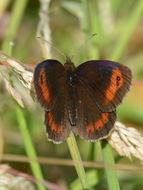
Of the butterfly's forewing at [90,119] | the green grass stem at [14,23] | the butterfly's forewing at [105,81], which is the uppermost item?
the green grass stem at [14,23]

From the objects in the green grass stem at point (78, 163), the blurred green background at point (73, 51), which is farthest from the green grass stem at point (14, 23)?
the green grass stem at point (78, 163)

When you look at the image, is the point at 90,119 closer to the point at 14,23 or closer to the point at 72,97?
the point at 72,97

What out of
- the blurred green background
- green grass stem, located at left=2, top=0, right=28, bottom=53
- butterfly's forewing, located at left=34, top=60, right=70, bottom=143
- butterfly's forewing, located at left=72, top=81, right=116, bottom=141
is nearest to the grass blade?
butterfly's forewing, located at left=72, top=81, right=116, bottom=141

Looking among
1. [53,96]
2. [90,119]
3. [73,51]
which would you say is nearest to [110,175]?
[90,119]

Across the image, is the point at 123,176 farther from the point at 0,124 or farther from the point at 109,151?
the point at 109,151

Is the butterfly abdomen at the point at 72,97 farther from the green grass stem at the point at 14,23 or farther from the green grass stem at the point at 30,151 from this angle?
the green grass stem at the point at 14,23

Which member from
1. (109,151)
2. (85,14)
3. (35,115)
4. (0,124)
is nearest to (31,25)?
(35,115)
